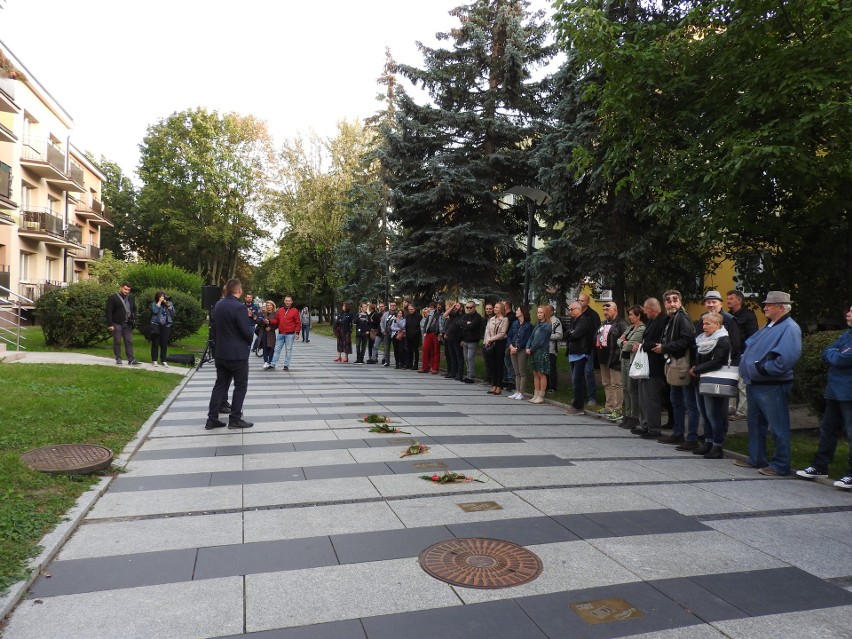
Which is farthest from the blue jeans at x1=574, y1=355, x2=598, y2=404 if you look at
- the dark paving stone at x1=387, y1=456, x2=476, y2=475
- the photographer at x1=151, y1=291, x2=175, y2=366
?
the photographer at x1=151, y1=291, x2=175, y2=366

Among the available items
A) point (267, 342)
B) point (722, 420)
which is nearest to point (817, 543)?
point (722, 420)

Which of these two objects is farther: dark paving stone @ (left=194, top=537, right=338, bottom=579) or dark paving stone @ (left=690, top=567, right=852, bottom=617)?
dark paving stone @ (left=194, top=537, right=338, bottom=579)

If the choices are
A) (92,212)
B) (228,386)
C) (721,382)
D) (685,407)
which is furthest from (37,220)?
(721,382)

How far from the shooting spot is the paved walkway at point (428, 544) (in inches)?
121

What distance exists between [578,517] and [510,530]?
65cm

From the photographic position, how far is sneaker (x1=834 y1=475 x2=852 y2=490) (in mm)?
5633

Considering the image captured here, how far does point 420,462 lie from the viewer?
20.5 ft

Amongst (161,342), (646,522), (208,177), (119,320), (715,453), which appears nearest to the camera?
(646,522)

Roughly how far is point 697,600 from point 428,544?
1654 millimetres

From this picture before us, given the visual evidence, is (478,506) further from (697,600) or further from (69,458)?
(69,458)

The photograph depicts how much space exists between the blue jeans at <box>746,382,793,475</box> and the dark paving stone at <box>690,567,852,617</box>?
2.75 m

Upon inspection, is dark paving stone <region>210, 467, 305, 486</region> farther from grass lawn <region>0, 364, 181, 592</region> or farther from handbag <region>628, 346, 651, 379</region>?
handbag <region>628, 346, 651, 379</region>

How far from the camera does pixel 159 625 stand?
2.99 metres

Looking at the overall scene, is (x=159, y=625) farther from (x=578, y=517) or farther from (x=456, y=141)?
(x=456, y=141)
